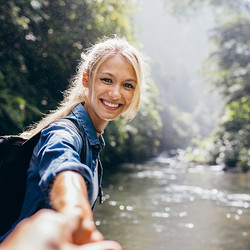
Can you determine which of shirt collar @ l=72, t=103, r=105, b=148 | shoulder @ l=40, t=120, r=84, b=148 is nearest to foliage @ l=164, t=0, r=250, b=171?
shirt collar @ l=72, t=103, r=105, b=148

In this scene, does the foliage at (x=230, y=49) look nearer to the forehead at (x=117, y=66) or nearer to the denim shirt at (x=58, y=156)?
the forehead at (x=117, y=66)

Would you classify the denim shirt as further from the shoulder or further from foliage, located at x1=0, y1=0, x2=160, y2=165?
foliage, located at x1=0, y1=0, x2=160, y2=165

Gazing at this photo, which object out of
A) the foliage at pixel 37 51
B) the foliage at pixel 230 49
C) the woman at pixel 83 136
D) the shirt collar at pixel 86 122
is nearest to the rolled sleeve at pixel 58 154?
the woman at pixel 83 136

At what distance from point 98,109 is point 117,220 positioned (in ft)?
18.7

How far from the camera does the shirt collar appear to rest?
5.34 ft

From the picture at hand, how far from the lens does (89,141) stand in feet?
5.25

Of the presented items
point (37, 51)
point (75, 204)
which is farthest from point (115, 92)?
point (37, 51)

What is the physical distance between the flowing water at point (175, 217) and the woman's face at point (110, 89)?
408 centimetres

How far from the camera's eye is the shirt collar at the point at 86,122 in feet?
5.34

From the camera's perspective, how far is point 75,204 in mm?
859

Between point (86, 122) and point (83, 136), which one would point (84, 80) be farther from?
point (83, 136)

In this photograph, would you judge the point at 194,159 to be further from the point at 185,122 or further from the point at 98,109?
the point at 185,122

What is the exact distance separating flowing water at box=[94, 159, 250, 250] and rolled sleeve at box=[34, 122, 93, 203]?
447 cm

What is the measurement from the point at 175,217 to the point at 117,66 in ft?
21.1
